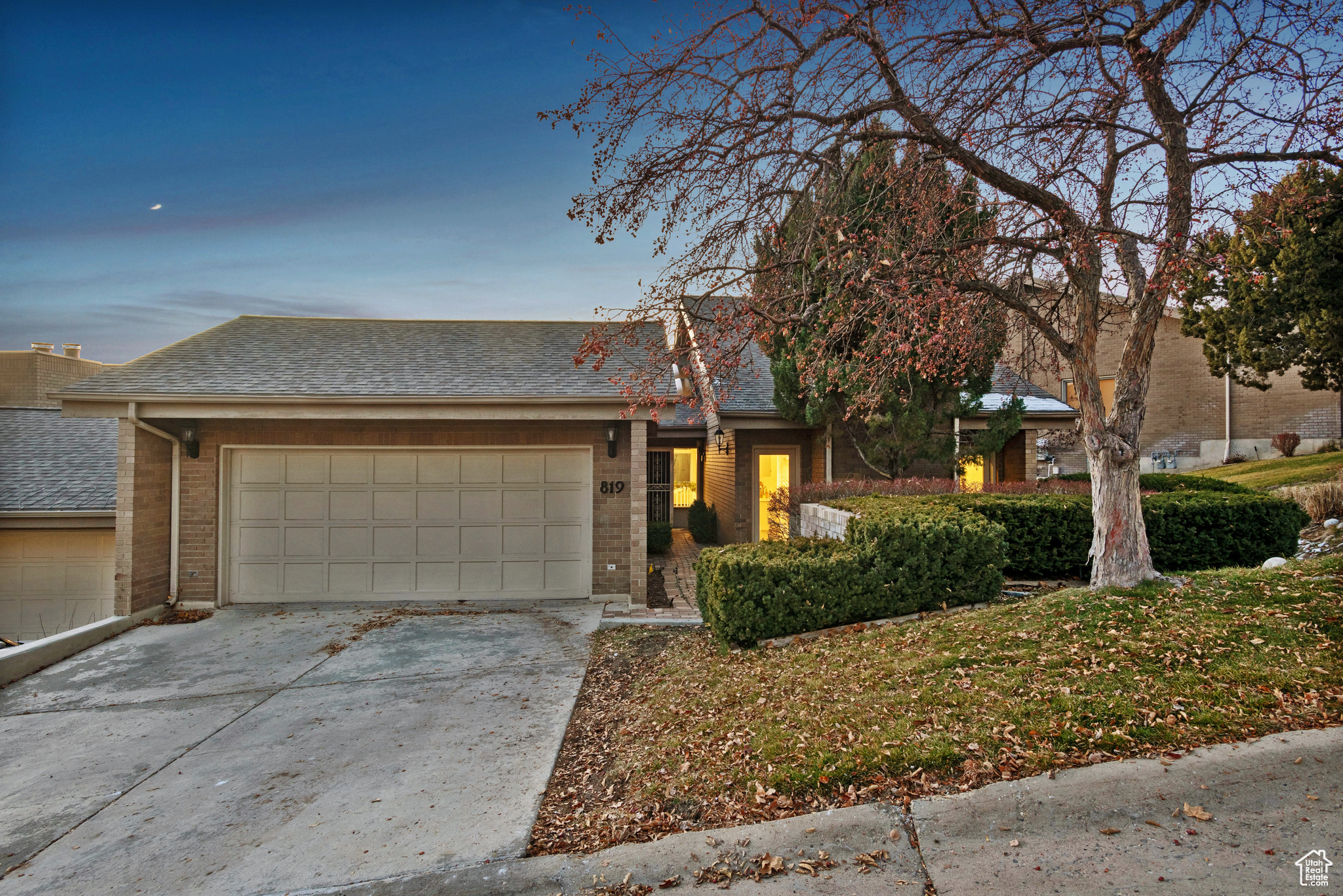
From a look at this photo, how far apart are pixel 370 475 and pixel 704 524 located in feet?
25.7

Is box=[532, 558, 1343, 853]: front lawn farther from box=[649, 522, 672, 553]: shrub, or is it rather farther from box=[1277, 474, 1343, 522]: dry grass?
box=[649, 522, 672, 553]: shrub

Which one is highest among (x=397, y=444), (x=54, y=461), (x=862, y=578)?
(x=397, y=444)

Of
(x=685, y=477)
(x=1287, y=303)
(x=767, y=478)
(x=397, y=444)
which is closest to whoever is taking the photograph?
(x=397, y=444)

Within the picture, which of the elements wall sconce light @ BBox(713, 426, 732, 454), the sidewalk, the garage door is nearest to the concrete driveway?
the sidewalk

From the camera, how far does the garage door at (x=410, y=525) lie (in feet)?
28.8

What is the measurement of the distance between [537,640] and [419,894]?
413cm

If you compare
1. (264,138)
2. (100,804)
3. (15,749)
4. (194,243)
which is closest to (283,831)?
(100,804)

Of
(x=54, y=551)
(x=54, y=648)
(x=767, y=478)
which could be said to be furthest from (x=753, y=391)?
(x=54, y=551)

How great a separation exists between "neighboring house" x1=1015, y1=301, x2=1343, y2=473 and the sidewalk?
19.1 meters

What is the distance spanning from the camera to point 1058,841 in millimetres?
2730

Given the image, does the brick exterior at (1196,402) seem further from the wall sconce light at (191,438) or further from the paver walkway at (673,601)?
the wall sconce light at (191,438)

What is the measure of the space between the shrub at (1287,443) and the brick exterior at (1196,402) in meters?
1.13

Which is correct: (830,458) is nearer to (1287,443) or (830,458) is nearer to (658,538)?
(658,538)

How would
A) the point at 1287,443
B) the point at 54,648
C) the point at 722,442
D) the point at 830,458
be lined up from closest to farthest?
the point at 54,648, the point at 830,458, the point at 722,442, the point at 1287,443
